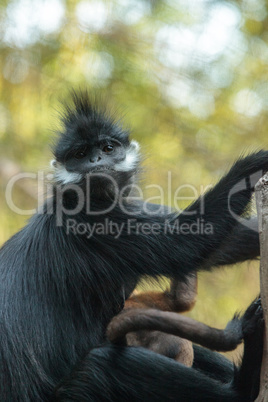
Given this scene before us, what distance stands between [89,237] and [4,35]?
5.36 metres

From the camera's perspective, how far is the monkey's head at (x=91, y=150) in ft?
14.1

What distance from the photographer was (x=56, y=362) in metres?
3.64

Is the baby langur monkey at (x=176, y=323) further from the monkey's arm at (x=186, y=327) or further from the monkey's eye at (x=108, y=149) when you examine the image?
the monkey's eye at (x=108, y=149)

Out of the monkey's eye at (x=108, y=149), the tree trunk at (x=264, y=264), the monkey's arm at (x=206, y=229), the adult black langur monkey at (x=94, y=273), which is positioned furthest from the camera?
the monkey's eye at (x=108, y=149)

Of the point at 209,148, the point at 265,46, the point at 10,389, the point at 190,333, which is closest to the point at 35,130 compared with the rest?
the point at 209,148

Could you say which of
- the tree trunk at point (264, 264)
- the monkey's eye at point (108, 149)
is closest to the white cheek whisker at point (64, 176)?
the monkey's eye at point (108, 149)

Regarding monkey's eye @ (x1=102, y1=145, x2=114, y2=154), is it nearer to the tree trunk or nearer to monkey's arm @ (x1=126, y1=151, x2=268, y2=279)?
monkey's arm @ (x1=126, y1=151, x2=268, y2=279)

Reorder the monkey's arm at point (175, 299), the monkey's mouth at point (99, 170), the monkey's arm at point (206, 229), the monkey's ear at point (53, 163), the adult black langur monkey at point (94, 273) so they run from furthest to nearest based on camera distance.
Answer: the monkey's ear at point (53, 163), the monkey's arm at point (175, 299), the monkey's mouth at point (99, 170), the monkey's arm at point (206, 229), the adult black langur monkey at point (94, 273)

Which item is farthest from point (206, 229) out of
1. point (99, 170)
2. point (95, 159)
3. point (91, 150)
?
point (91, 150)

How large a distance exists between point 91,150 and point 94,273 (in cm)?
111

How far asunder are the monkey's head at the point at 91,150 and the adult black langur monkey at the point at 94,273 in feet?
0.07

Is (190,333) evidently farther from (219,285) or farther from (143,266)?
(219,285)

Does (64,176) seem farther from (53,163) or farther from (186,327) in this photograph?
(186,327)

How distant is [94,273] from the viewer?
12.7 ft
